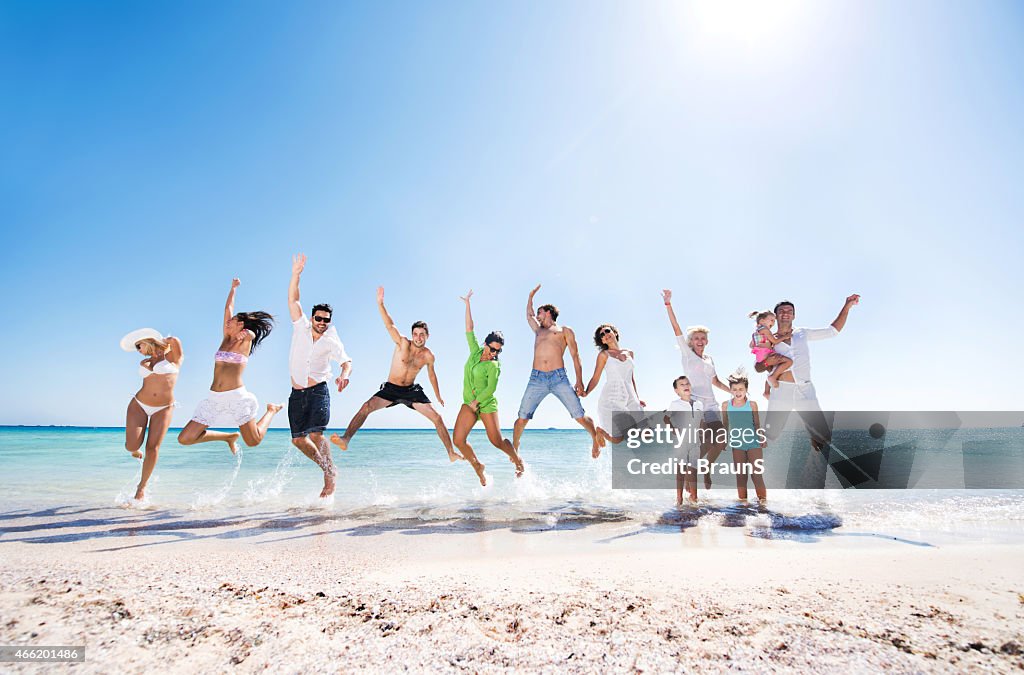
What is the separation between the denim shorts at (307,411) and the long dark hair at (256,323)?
97cm

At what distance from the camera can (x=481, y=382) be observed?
7.72 metres

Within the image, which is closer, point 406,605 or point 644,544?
point 406,605

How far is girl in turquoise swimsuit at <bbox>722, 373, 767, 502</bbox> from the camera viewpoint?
741cm

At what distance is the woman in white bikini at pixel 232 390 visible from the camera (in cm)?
690

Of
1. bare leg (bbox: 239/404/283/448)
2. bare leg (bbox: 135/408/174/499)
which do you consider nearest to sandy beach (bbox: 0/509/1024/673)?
bare leg (bbox: 135/408/174/499)

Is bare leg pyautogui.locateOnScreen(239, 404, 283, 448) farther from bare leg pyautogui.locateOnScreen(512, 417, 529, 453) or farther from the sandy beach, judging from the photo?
bare leg pyautogui.locateOnScreen(512, 417, 529, 453)

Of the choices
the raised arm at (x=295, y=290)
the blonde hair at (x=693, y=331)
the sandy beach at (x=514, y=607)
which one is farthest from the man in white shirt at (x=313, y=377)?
the blonde hair at (x=693, y=331)

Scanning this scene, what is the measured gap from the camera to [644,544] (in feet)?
15.3

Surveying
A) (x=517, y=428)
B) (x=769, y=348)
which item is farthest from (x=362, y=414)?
(x=769, y=348)

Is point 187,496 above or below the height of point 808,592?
below

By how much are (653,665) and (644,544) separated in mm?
2997

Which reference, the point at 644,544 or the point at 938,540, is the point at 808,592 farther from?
the point at 938,540

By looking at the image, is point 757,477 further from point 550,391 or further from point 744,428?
point 550,391

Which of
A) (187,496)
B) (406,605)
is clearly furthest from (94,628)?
(187,496)
